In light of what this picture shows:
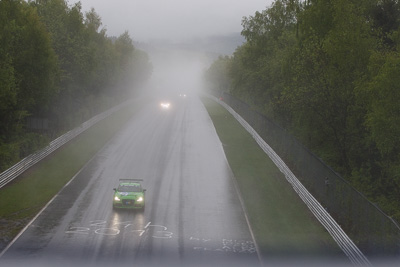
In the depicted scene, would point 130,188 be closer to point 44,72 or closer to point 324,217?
point 324,217

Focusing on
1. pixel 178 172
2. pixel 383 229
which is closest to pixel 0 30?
pixel 178 172

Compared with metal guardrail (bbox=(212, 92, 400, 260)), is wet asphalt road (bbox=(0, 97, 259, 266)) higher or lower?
lower

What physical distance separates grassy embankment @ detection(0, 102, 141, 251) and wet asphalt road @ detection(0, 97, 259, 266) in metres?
0.76

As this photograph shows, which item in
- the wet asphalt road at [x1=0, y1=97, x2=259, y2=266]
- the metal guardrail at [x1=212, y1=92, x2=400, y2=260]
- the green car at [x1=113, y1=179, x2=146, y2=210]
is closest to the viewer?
the metal guardrail at [x1=212, y1=92, x2=400, y2=260]

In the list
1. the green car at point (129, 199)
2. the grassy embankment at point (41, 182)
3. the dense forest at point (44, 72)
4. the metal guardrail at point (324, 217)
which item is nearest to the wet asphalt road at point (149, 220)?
the green car at point (129, 199)

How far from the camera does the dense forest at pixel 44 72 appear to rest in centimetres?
4131

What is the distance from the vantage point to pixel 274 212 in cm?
2872

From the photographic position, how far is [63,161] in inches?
1620

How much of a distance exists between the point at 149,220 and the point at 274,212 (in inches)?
282

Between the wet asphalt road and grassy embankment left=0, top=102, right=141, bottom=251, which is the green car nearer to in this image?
the wet asphalt road

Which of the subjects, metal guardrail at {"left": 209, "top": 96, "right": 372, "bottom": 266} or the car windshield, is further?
the car windshield

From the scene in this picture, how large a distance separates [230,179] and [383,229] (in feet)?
59.9

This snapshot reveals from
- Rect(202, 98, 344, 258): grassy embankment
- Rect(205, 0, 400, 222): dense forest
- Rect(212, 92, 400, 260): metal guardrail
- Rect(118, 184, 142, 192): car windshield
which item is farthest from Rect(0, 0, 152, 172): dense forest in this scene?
Rect(205, 0, 400, 222): dense forest

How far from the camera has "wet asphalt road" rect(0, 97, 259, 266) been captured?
20.8m
